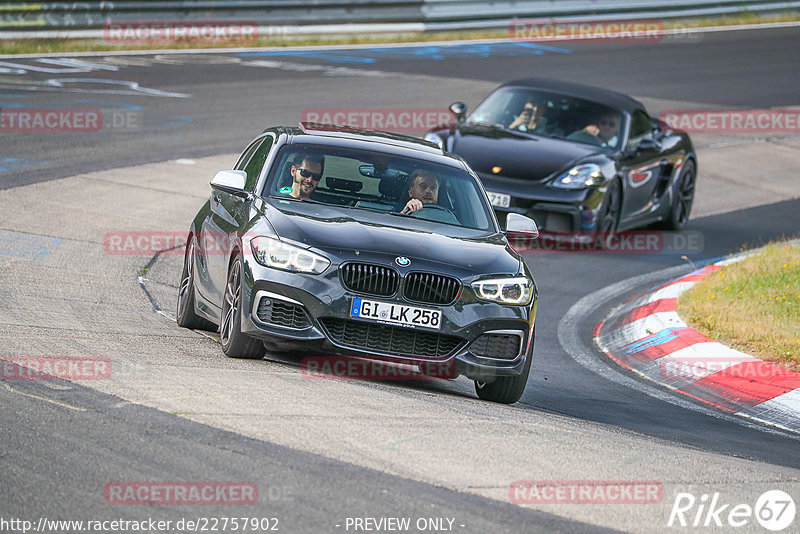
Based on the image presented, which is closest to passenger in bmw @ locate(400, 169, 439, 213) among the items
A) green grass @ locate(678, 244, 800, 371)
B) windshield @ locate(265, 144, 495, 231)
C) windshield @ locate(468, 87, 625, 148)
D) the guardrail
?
windshield @ locate(265, 144, 495, 231)

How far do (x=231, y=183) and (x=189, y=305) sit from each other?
1.09 m

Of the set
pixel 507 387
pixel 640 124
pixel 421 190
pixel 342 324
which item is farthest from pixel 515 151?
pixel 342 324

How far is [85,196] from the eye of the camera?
1371 cm

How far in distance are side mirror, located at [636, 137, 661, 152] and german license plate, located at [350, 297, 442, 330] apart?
794 cm

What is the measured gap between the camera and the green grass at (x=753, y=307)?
999 cm

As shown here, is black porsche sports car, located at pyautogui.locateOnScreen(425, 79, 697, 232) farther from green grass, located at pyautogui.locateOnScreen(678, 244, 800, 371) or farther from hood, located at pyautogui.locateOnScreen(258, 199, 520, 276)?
hood, located at pyautogui.locateOnScreen(258, 199, 520, 276)

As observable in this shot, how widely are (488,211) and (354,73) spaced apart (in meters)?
16.0

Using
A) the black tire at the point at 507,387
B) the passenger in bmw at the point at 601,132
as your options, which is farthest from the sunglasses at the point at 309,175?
the passenger in bmw at the point at 601,132

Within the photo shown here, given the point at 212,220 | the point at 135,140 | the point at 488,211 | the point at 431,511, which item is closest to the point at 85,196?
the point at 135,140

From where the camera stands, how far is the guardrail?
23875mm

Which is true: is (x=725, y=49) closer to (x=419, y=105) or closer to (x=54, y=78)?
(x=419, y=105)

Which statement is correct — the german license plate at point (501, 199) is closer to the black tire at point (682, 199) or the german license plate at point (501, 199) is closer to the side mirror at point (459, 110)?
the side mirror at point (459, 110)

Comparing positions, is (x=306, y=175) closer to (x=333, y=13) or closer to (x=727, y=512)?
(x=727, y=512)

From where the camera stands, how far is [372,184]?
866 cm
